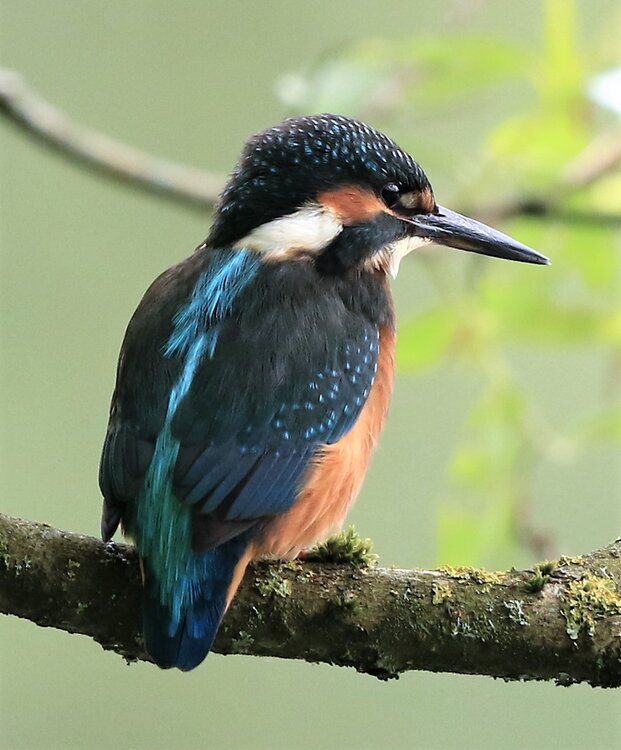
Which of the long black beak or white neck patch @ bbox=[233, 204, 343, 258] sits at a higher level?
the long black beak

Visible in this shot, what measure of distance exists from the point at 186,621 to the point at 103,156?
3.66 feet

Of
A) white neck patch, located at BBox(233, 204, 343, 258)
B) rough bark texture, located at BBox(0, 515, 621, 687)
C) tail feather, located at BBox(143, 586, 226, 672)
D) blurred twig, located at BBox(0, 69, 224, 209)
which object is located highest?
blurred twig, located at BBox(0, 69, 224, 209)

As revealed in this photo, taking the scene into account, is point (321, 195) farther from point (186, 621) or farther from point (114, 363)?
point (114, 363)

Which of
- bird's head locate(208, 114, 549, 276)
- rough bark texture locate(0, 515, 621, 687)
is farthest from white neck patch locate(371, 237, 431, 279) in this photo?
rough bark texture locate(0, 515, 621, 687)

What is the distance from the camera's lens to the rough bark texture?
4.01 feet

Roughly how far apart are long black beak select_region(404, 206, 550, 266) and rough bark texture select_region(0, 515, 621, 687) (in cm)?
52

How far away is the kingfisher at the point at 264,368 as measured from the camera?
4.02ft

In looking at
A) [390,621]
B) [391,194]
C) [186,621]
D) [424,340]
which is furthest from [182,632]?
[424,340]

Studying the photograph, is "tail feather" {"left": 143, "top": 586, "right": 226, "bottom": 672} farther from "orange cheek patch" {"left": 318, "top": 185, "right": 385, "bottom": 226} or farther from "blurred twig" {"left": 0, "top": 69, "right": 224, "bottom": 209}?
"blurred twig" {"left": 0, "top": 69, "right": 224, "bottom": 209}

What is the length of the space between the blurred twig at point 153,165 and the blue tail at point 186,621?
3.20ft

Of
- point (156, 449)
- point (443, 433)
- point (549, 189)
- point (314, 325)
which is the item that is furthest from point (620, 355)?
point (443, 433)

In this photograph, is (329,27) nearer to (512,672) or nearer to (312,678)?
(312,678)

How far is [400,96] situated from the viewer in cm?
226

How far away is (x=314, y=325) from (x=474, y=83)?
0.71 meters
